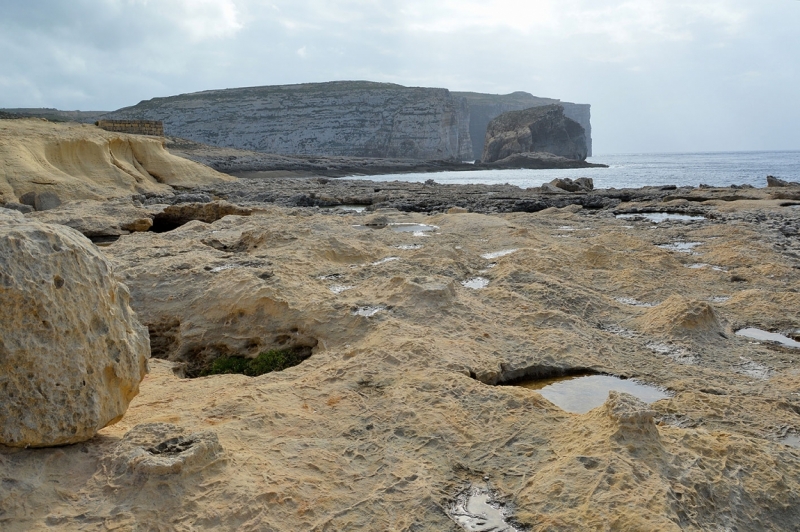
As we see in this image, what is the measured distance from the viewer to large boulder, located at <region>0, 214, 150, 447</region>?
8.98 feet

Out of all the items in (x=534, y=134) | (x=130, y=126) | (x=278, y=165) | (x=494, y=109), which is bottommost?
(x=278, y=165)

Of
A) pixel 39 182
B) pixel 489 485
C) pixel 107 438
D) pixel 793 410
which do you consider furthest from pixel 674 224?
pixel 39 182

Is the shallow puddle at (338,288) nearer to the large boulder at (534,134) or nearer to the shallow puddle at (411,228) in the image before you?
the shallow puddle at (411,228)

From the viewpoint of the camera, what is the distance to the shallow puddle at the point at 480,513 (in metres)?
2.78

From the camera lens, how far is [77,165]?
20.0m

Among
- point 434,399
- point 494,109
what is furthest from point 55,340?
point 494,109

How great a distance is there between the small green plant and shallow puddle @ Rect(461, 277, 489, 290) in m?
2.28

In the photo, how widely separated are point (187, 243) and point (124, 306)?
15.2ft

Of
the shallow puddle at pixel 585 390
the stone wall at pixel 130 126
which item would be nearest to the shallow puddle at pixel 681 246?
the shallow puddle at pixel 585 390

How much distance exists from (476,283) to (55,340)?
471cm

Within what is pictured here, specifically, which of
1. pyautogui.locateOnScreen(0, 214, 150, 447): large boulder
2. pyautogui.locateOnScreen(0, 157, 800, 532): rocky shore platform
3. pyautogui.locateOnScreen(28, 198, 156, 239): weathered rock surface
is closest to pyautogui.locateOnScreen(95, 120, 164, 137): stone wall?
pyautogui.locateOnScreen(28, 198, 156, 239): weathered rock surface

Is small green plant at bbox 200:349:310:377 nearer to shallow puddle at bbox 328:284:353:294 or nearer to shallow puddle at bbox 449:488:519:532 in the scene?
shallow puddle at bbox 328:284:353:294

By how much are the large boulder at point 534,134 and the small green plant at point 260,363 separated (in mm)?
79066

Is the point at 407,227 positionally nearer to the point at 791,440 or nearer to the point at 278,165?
the point at 791,440
